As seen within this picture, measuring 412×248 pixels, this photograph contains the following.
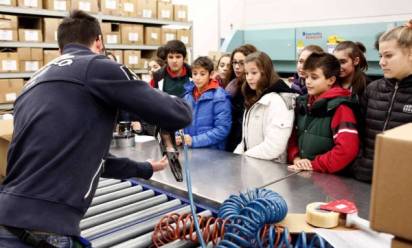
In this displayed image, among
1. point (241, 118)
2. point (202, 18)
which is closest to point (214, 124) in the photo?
point (241, 118)

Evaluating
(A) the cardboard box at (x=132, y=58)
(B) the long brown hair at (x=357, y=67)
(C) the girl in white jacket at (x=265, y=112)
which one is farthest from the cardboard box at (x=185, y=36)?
(B) the long brown hair at (x=357, y=67)

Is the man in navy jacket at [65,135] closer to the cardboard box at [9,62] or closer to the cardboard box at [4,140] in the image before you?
the cardboard box at [4,140]

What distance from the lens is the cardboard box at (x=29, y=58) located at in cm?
393

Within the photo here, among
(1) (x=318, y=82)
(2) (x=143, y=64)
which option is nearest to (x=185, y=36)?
(2) (x=143, y=64)

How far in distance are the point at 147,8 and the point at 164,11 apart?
28 cm

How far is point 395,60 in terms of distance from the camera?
1.64 metres

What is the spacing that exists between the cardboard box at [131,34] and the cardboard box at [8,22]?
1.24 m

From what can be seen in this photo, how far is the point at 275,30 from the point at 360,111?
9.80 feet

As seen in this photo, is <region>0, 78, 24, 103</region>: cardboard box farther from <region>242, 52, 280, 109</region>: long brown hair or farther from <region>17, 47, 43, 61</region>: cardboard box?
<region>242, 52, 280, 109</region>: long brown hair

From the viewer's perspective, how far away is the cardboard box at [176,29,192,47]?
5.29 metres

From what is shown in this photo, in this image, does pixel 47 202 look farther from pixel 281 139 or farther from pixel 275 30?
Answer: pixel 275 30

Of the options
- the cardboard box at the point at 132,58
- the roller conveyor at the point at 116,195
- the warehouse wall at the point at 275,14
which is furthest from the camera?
the cardboard box at the point at 132,58

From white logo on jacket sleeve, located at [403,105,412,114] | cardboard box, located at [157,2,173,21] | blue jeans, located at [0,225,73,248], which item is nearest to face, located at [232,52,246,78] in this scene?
white logo on jacket sleeve, located at [403,105,412,114]

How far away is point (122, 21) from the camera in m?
4.77
